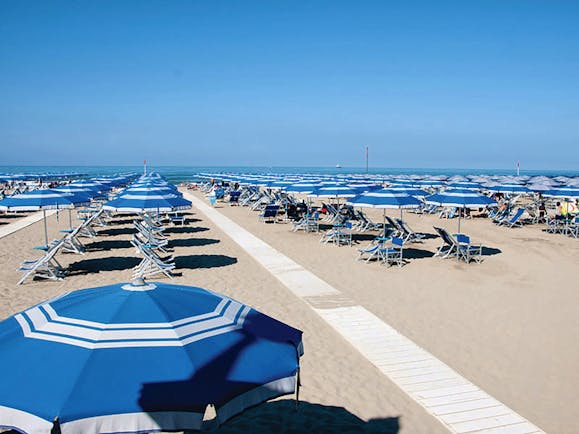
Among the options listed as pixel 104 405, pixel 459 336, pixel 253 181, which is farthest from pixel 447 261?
pixel 253 181

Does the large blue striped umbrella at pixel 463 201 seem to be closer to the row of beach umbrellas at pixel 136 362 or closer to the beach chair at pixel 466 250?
the beach chair at pixel 466 250

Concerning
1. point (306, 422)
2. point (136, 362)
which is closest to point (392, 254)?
point (306, 422)

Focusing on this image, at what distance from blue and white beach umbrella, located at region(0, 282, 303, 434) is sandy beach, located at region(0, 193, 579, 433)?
37.4 inches

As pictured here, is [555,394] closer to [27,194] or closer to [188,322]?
[188,322]

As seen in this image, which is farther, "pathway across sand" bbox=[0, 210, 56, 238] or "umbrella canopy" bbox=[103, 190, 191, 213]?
"pathway across sand" bbox=[0, 210, 56, 238]

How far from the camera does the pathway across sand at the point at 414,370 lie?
4.15m

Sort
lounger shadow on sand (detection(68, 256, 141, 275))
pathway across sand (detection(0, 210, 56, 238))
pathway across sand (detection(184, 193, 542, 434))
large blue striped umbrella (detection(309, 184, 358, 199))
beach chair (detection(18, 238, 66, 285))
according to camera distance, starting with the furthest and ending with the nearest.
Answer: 1. large blue striped umbrella (detection(309, 184, 358, 199))
2. pathway across sand (detection(0, 210, 56, 238))
3. lounger shadow on sand (detection(68, 256, 141, 275))
4. beach chair (detection(18, 238, 66, 285))
5. pathway across sand (detection(184, 193, 542, 434))

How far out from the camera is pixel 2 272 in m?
9.57

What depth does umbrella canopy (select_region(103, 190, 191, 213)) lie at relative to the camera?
34.3ft

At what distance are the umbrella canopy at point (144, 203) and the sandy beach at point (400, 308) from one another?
4.08 ft

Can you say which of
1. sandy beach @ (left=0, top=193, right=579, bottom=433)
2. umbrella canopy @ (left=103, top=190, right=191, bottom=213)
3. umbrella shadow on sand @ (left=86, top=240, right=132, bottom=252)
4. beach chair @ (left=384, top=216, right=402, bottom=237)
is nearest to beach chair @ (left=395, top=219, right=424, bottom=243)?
beach chair @ (left=384, top=216, right=402, bottom=237)

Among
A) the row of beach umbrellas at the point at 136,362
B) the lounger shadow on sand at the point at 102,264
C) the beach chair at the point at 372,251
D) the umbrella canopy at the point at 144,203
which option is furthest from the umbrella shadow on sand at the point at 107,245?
the row of beach umbrellas at the point at 136,362

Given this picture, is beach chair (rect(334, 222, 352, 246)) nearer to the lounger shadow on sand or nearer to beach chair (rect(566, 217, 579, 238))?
the lounger shadow on sand

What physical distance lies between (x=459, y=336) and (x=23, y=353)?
5.36m
